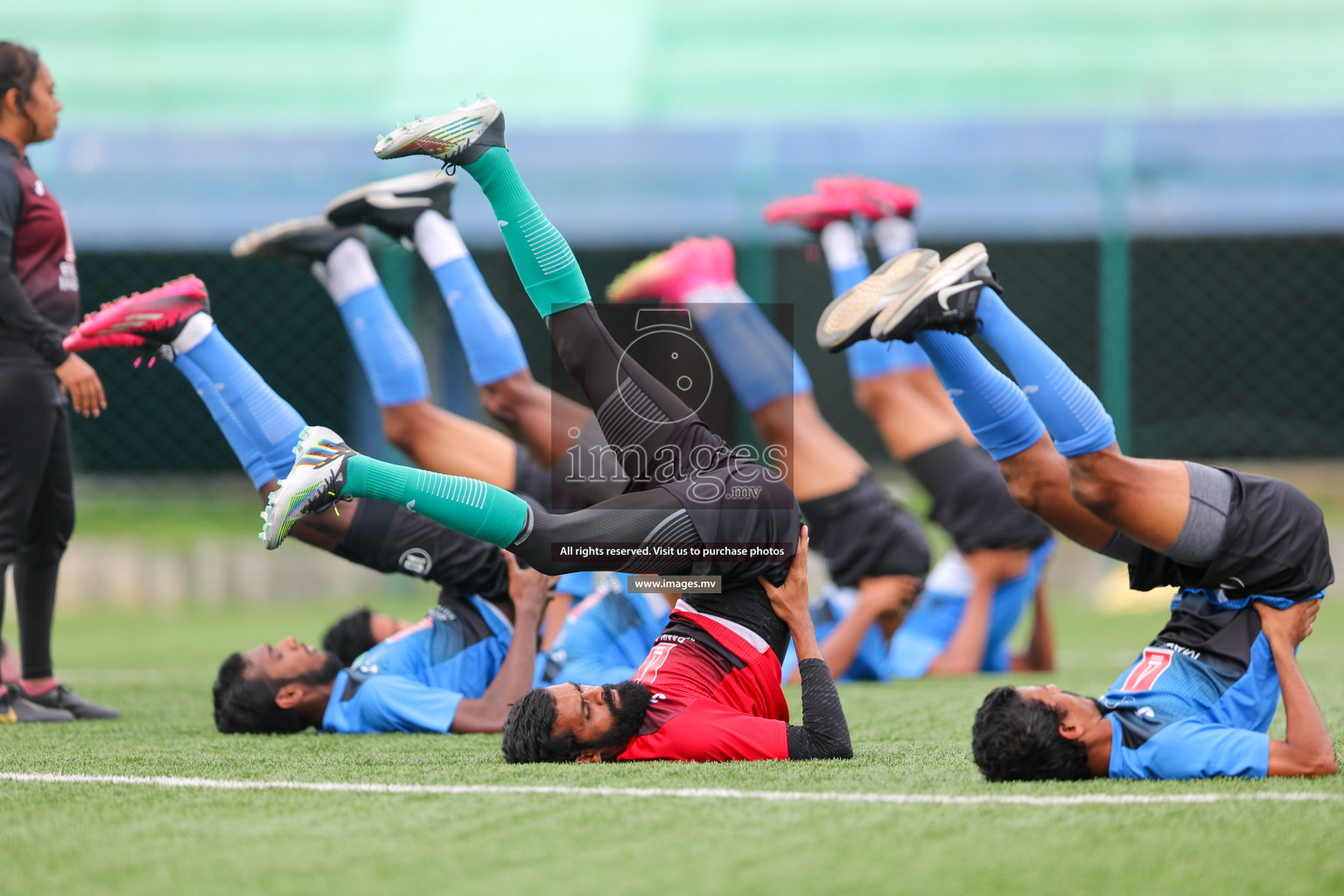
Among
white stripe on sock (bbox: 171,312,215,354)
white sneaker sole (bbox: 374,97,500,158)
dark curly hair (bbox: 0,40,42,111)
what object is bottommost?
white stripe on sock (bbox: 171,312,215,354)

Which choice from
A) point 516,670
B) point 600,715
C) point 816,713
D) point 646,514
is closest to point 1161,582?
point 816,713

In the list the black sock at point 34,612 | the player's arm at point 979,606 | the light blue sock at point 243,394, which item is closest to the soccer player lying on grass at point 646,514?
the light blue sock at point 243,394

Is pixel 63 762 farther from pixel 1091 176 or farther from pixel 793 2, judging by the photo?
pixel 793 2

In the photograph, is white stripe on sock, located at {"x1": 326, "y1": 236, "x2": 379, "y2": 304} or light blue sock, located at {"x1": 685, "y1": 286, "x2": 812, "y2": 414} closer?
white stripe on sock, located at {"x1": 326, "y1": 236, "x2": 379, "y2": 304}

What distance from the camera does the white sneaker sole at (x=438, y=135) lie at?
346 centimetres

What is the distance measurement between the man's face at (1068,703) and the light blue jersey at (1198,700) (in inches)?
2.7

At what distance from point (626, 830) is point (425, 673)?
2044 mm

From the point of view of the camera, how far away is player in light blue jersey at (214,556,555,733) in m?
4.14

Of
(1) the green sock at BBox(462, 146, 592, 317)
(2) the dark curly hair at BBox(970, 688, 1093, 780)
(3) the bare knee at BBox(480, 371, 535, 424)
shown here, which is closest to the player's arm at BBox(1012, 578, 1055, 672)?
(3) the bare knee at BBox(480, 371, 535, 424)

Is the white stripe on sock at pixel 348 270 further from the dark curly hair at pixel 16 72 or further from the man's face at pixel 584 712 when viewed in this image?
the man's face at pixel 584 712

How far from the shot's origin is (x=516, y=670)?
4.19 metres

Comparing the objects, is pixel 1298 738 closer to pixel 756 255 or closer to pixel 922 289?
pixel 922 289

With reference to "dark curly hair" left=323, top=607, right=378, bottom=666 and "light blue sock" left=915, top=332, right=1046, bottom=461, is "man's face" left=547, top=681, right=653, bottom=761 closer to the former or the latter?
"light blue sock" left=915, top=332, right=1046, bottom=461

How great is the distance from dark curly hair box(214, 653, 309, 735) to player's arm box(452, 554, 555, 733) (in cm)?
55
